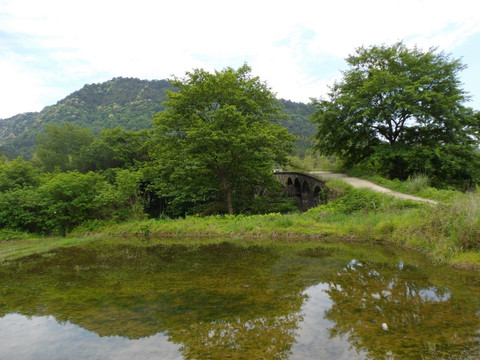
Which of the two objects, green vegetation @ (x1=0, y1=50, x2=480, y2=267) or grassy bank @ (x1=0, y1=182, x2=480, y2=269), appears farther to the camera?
green vegetation @ (x1=0, y1=50, x2=480, y2=267)

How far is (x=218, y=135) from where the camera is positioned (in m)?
17.0

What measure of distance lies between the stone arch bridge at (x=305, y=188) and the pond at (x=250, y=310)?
11.9 meters

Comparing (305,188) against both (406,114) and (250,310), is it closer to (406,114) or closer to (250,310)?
(406,114)

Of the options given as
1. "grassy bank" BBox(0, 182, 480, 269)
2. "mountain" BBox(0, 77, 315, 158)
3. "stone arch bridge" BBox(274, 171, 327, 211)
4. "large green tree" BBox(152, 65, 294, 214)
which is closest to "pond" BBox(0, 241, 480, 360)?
"grassy bank" BBox(0, 182, 480, 269)

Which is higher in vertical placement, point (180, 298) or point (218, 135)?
point (218, 135)

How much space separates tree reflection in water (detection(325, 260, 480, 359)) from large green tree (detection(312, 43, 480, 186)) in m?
14.8

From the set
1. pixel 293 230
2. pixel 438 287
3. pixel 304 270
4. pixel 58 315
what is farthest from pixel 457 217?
pixel 58 315

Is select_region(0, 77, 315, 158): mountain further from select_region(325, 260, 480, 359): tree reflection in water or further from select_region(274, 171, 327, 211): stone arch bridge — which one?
select_region(325, 260, 480, 359): tree reflection in water

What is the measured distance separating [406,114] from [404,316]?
746 inches

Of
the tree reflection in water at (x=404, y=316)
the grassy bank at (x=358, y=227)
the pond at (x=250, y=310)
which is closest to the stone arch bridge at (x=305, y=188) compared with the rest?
the grassy bank at (x=358, y=227)

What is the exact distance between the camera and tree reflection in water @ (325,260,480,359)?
372cm

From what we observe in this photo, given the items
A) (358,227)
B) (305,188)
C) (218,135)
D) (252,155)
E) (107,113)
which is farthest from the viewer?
(107,113)

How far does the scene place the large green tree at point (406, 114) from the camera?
60.0 feet

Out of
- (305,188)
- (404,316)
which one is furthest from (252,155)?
(404,316)
